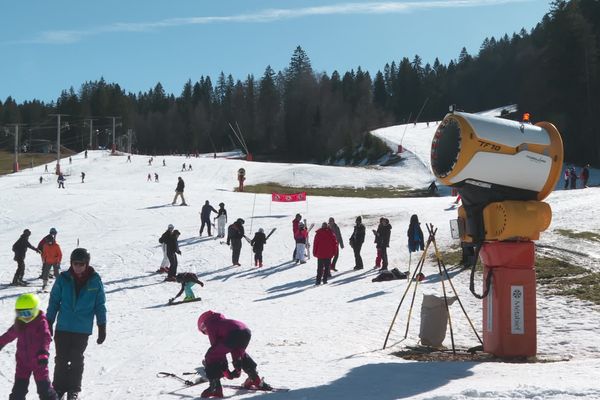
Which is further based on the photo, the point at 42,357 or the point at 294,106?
the point at 294,106

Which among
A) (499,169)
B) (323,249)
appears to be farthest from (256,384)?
Answer: (323,249)

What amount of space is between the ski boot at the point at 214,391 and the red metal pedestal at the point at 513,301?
394cm

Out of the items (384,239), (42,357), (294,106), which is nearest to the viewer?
(42,357)

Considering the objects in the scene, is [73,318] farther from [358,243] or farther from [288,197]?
[288,197]

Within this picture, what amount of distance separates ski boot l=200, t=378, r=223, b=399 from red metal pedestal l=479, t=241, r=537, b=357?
12.9 feet

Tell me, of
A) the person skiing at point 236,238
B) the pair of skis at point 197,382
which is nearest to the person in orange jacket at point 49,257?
the person skiing at point 236,238

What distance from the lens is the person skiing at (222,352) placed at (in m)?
7.53

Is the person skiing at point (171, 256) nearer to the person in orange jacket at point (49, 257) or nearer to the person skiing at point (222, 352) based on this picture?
the person in orange jacket at point (49, 257)

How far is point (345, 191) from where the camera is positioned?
165 feet

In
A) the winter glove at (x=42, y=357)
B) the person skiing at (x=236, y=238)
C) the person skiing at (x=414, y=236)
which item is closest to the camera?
the winter glove at (x=42, y=357)

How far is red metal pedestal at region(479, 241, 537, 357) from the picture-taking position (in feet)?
30.1

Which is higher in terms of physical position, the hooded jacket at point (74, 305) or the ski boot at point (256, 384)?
the hooded jacket at point (74, 305)

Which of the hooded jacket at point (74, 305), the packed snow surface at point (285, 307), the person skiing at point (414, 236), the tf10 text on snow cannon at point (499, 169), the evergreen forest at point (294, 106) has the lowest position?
the packed snow surface at point (285, 307)

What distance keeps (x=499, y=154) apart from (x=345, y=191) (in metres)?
41.5
